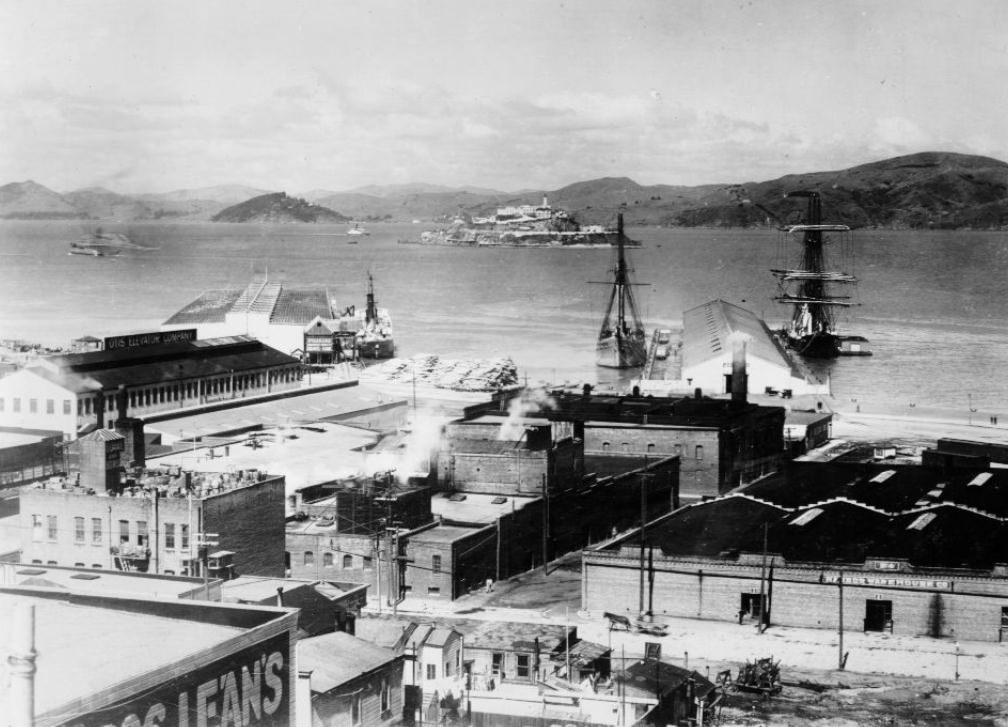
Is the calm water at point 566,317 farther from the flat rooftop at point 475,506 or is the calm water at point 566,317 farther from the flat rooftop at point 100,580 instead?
the flat rooftop at point 100,580

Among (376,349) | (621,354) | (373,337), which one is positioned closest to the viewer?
(621,354)

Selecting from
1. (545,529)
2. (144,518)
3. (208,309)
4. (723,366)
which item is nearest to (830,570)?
(545,529)

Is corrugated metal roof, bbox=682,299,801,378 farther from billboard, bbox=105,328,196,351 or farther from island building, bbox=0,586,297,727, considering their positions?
island building, bbox=0,586,297,727

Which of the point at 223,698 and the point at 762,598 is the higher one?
the point at 223,698

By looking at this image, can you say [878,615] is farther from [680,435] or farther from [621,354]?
[621,354]

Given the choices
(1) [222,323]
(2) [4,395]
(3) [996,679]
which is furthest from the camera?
(1) [222,323]

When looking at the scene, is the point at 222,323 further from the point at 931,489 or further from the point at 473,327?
the point at 931,489

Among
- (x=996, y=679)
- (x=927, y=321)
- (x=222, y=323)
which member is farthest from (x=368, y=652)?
(x=927, y=321)
